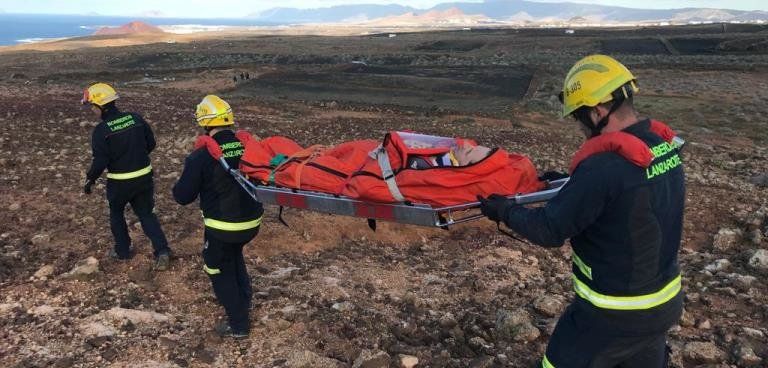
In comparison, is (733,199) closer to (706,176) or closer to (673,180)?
(706,176)

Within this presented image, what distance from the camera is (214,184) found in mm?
4152

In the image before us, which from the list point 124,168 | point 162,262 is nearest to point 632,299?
point 162,262

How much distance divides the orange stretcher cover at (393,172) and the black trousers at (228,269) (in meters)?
0.53

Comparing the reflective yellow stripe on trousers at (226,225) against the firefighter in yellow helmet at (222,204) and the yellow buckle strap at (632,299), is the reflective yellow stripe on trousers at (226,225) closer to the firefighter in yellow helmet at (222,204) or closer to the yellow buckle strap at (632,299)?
the firefighter in yellow helmet at (222,204)

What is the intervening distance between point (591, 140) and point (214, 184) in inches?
108

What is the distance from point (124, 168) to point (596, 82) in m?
4.64

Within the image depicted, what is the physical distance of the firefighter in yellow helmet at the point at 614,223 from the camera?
7.77 ft

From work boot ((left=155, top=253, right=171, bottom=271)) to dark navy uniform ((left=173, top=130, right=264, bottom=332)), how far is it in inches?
59.1

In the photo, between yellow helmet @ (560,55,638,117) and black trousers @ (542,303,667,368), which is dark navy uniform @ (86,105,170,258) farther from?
yellow helmet @ (560,55,638,117)

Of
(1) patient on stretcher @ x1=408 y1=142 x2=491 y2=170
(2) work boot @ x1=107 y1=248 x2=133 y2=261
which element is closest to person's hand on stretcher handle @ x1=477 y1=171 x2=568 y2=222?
(1) patient on stretcher @ x1=408 y1=142 x2=491 y2=170

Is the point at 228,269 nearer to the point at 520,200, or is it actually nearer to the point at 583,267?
the point at 520,200

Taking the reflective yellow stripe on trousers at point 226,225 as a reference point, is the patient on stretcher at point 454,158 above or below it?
above

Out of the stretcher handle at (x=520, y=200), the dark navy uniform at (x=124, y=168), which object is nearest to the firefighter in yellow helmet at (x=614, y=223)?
the stretcher handle at (x=520, y=200)

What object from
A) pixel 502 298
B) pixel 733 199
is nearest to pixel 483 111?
pixel 733 199
